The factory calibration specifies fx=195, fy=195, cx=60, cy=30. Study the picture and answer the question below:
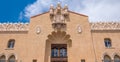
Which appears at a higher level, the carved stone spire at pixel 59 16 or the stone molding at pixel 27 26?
the carved stone spire at pixel 59 16

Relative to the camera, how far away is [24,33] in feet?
96.6

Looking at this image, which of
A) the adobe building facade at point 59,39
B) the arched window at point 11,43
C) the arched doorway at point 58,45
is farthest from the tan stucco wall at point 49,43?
the arched window at point 11,43

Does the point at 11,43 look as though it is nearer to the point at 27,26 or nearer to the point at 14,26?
the point at 14,26

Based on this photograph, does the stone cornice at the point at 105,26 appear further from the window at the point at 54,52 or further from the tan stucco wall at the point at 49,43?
the window at the point at 54,52

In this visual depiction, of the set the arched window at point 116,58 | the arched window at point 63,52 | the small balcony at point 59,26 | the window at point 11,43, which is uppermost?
the small balcony at point 59,26

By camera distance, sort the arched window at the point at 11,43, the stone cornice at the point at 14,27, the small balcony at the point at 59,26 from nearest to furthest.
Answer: the arched window at the point at 11,43
the small balcony at the point at 59,26
the stone cornice at the point at 14,27

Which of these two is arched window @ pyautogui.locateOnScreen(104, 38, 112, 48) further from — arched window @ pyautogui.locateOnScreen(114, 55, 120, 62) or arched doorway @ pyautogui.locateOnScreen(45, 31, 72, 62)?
arched doorway @ pyautogui.locateOnScreen(45, 31, 72, 62)

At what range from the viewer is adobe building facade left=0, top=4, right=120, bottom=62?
27.3m

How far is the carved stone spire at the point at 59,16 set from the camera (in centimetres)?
2922

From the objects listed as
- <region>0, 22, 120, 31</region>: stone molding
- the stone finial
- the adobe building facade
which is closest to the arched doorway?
the adobe building facade

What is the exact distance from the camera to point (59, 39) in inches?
1180

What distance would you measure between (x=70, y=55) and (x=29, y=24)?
315 inches

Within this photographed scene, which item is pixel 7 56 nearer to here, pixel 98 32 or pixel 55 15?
pixel 55 15

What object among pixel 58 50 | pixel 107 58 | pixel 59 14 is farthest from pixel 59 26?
pixel 107 58
